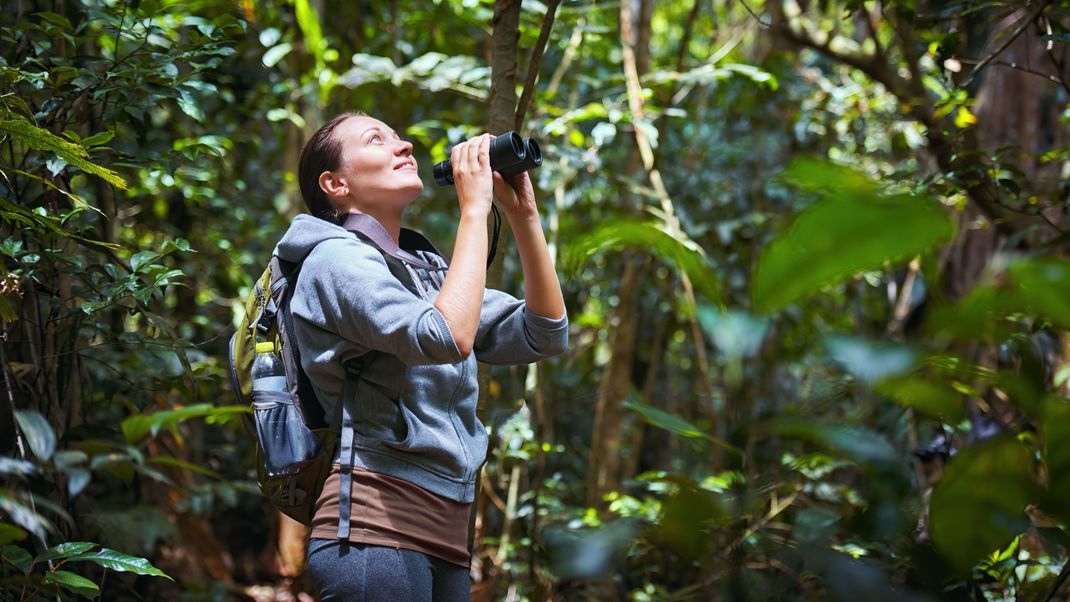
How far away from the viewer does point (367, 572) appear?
1.41 meters

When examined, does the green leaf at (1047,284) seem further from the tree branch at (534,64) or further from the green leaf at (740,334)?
the tree branch at (534,64)

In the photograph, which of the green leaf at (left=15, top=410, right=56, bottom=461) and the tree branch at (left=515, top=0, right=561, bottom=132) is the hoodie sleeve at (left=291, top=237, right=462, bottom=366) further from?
the tree branch at (left=515, top=0, right=561, bottom=132)

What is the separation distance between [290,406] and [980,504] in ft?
3.81

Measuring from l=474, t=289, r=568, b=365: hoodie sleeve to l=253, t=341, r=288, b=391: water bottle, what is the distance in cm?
36

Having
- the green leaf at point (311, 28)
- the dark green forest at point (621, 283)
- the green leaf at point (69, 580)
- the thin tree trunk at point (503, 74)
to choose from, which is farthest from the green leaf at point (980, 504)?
the green leaf at point (311, 28)

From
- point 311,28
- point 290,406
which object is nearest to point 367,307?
point 290,406

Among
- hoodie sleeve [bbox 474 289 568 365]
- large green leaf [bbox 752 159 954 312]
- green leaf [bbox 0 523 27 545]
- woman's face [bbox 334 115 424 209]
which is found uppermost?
large green leaf [bbox 752 159 954 312]

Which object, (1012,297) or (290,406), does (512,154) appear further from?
Result: (1012,297)

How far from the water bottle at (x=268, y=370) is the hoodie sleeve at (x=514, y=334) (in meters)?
0.36

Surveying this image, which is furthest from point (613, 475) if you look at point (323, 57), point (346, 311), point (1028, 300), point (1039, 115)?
point (1028, 300)

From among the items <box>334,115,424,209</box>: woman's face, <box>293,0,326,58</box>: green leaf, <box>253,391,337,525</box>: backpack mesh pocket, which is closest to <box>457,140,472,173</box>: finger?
<box>334,115,424,209</box>: woman's face

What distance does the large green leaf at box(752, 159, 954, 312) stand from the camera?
400 millimetres

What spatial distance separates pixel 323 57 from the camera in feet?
10.7

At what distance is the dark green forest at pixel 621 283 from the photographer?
55 centimetres
